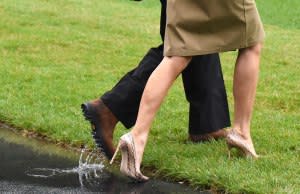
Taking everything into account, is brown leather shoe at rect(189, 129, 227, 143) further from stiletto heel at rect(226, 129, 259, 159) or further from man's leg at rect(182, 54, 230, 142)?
stiletto heel at rect(226, 129, 259, 159)

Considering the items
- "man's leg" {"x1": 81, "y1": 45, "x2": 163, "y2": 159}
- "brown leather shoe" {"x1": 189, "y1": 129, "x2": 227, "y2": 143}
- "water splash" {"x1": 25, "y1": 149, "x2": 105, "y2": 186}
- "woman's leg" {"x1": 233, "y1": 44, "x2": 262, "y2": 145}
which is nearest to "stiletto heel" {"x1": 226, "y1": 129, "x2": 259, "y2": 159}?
"woman's leg" {"x1": 233, "y1": 44, "x2": 262, "y2": 145}

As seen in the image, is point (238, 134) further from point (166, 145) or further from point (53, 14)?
point (53, 14)

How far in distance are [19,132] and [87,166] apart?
1105mm

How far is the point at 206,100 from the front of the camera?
4.98 m

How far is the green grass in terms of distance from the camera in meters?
4.35

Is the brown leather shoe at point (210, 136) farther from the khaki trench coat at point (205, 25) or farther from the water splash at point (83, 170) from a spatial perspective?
the khaki trench coat at point (205, 25)

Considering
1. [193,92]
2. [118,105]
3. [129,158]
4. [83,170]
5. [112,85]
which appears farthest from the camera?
[112,85]

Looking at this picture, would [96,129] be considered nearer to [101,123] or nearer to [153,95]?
[101,123]

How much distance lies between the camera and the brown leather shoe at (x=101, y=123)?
456 cm

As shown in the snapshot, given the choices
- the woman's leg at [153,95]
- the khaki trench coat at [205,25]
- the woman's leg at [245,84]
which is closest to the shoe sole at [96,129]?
the woman's leg at [153,95]

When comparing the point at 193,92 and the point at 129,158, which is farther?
the point at 193,92

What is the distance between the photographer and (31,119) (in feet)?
18.6

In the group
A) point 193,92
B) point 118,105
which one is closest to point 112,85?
point 193,92

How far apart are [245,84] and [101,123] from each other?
93 centimetres
